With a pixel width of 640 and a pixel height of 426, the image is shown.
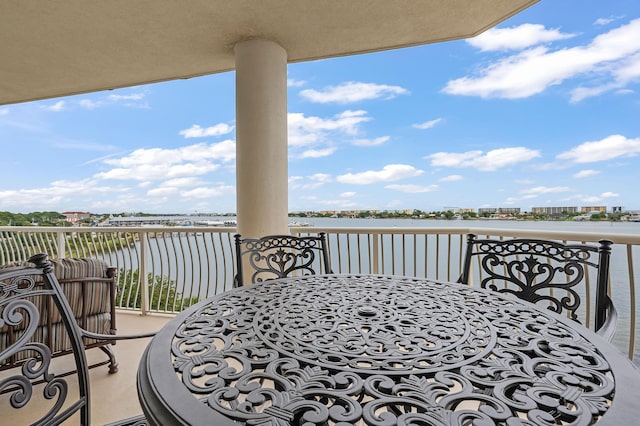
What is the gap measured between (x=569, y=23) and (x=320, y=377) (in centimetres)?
691

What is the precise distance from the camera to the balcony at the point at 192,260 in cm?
217

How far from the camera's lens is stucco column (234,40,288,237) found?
11.3 ft

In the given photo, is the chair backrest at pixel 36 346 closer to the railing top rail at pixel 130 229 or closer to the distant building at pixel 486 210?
the railing top rail at pixel 130 229

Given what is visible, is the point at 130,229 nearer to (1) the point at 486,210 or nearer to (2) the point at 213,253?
(2) the point at 213,253

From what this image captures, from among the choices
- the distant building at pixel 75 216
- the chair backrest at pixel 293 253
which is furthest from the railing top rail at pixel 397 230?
the chair backrest at pixel 293 253

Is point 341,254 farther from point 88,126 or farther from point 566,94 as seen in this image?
point 88,126

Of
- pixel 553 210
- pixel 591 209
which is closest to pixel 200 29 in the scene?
pixel 553 210

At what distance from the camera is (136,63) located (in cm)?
394

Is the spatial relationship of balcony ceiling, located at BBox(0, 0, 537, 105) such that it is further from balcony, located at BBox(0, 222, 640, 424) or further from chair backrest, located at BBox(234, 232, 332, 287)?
chair backrest, located at BBox(234, 232, 332, 287)

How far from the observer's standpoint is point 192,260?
437 centimetres

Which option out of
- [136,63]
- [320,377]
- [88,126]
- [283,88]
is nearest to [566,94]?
[283,88]

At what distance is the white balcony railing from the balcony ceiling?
6.88ft

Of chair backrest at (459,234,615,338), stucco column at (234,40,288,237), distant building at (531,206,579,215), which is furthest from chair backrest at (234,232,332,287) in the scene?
distant building at (531,206,579,215)

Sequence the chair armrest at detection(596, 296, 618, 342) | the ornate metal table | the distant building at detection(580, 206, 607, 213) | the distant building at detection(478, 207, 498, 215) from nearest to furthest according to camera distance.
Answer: the ornate metal table, the chair armrest at detection(596, 296, 618, 342), the distant building at detection(580, 206, 607, 213), the distant building at detection(478, 207, 498, 215)
